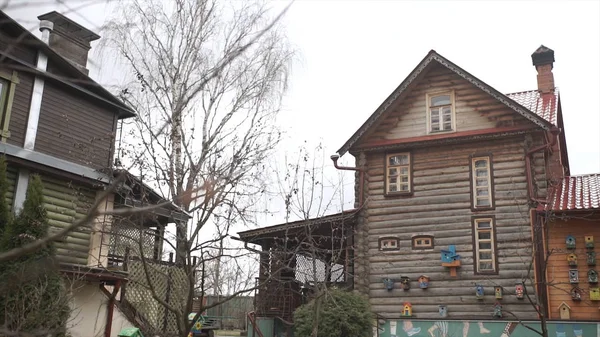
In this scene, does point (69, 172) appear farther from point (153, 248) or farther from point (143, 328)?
point (143, 328)

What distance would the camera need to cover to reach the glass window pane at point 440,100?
19.2 m

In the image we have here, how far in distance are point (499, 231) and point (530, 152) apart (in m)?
2.53

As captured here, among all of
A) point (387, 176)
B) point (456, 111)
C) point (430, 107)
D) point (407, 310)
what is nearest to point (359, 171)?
point (387, 176)

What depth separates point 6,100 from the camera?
46.4 feet

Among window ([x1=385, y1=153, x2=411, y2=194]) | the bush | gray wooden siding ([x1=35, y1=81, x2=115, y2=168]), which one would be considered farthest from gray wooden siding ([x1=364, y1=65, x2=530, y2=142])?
gray wooden siding ([x1=35, y1=81, x2=115, y2=168])

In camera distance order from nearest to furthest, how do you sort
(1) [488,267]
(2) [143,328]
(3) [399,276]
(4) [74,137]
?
(2) [143,328] < (4) [74,137] < (1) [488,267] < (3) [399,276]

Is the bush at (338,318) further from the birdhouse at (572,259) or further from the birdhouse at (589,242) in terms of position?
the birdhouse at (589,242)

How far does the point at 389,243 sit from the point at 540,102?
719 cm

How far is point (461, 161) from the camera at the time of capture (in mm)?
18406

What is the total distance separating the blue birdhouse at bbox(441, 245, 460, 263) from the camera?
1747cm

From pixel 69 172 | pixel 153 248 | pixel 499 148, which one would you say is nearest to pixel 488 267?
pixel 499 148

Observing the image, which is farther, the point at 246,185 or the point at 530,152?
the point at 530,152

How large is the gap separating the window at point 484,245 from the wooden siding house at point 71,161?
9224 millimetres

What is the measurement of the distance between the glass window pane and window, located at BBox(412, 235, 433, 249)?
4.51m
